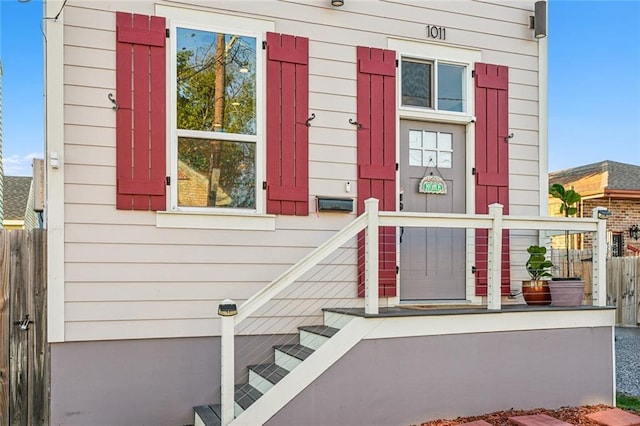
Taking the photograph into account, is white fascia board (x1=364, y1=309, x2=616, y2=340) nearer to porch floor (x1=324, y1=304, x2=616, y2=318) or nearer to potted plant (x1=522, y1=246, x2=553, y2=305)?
porch floor (x1=324, y1=304, x2=616, y2=318)

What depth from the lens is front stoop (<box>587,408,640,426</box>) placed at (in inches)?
170

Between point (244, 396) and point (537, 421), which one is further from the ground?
point (244, 396)

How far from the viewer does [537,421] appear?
4.29 m

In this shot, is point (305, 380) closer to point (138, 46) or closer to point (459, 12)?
point (138, 46)

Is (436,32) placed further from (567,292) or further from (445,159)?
(567,292)

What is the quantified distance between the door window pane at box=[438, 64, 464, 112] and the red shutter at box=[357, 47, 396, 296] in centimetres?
61

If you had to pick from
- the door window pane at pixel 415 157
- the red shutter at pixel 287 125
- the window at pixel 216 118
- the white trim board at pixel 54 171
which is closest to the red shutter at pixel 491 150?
the door window pane at pixel 415 157

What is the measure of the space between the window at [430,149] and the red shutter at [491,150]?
0.33 metres

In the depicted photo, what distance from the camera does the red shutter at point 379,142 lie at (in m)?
5.26

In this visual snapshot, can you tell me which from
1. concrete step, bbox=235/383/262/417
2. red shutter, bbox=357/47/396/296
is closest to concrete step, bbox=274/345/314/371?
concrete step, bbox=235/383/262/417

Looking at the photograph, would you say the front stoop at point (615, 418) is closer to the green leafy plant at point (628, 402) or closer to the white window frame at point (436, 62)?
the green leafy plant at point (628, 402)

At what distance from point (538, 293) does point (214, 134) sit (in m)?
3.59

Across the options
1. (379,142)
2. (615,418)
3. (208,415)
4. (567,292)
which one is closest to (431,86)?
(379,142)

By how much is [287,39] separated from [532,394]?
4.06 meters
